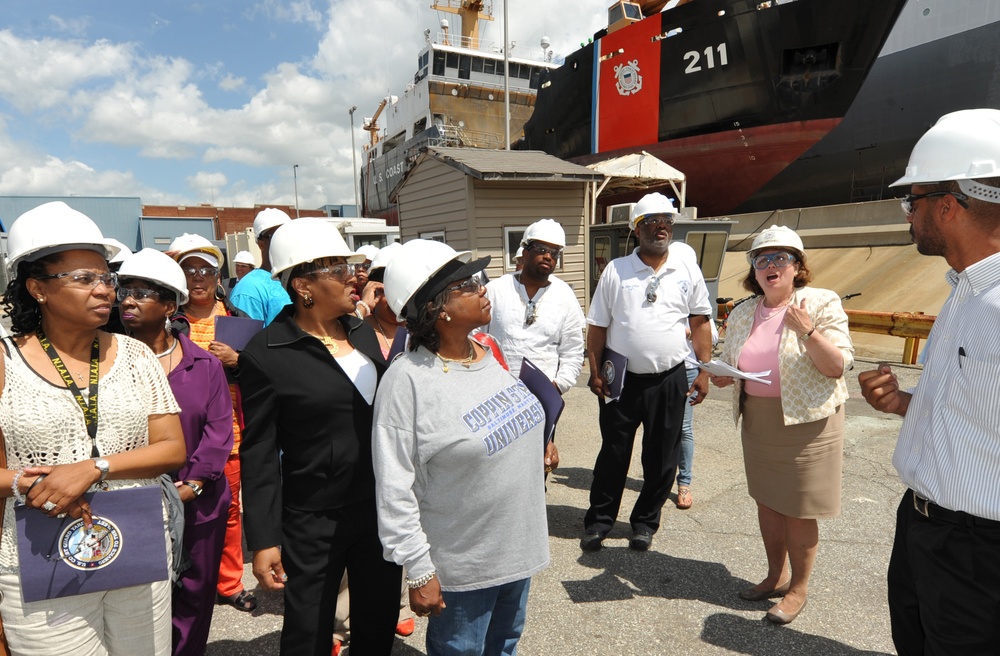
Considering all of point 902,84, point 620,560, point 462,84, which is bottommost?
point 620,560

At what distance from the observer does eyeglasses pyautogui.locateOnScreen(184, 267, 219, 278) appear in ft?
11.0

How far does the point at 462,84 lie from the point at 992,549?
31.0 meters

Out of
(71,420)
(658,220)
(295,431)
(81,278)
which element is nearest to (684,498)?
(658,220)

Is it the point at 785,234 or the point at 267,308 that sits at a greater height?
the point at 785,234

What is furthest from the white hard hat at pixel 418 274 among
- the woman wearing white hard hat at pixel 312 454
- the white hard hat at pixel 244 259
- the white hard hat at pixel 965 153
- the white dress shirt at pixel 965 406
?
the white hard hat at pixel 244 259

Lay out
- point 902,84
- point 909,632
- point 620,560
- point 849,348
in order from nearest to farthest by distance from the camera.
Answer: point 909,632 → point 849,348 → point 620,560 → point 902,84

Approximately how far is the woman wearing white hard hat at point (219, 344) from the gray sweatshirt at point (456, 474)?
1539mm

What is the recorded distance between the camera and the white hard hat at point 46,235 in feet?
5.09

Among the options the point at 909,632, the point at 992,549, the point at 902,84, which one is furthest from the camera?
the point at 902,84

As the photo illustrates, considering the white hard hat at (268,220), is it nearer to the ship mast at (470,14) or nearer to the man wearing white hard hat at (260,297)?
the man wearing white hard hat at (260,297)

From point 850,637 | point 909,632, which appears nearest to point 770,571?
point 850,637

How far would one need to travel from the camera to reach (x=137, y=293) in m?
2.48

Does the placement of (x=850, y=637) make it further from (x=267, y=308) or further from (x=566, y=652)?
(x=267, y=308)

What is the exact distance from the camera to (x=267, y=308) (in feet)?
12.6
